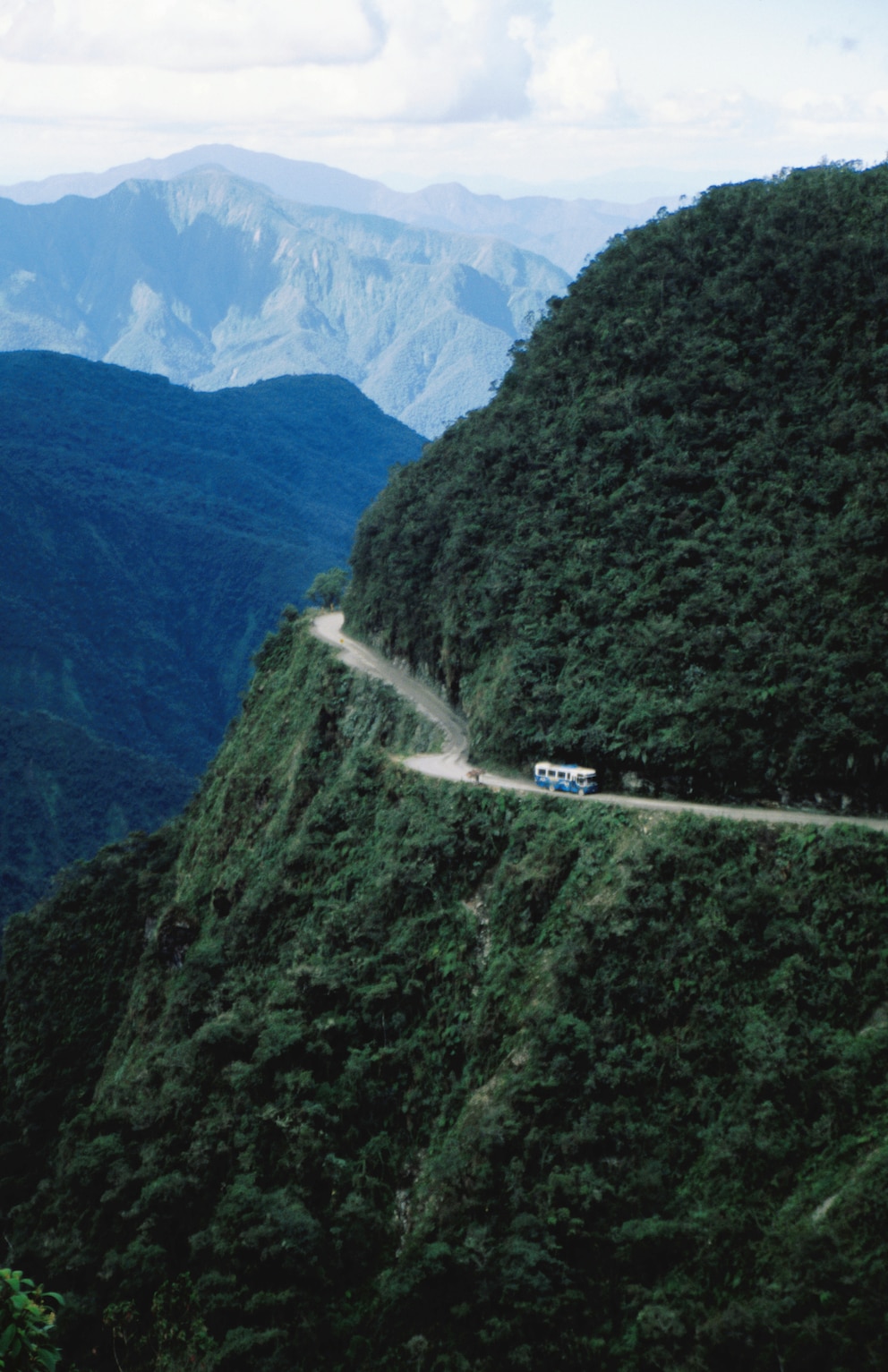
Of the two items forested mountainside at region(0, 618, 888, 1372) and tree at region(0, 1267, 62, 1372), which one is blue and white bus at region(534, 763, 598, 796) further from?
tree at region(0, 1267, 62, 1372)

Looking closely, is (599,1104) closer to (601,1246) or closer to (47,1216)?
(601,1246)

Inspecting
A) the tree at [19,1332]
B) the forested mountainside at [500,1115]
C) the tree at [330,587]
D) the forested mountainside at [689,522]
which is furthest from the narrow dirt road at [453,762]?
the tree at [19,1332]

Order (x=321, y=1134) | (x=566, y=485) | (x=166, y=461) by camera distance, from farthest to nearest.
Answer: (x=166, y=461)
(x=566, y=485)
(x=321, y=1134)

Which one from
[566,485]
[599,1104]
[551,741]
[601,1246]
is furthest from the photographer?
[566,485]

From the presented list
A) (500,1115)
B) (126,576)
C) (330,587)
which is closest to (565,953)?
(500,1115)

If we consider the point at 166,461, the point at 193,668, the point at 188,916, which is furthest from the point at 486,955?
the point at 166,461

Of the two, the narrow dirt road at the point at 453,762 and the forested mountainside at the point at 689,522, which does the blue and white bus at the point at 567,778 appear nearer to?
the narrow dirt road at the point at 453,762
